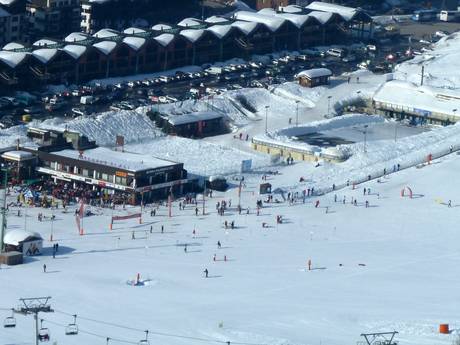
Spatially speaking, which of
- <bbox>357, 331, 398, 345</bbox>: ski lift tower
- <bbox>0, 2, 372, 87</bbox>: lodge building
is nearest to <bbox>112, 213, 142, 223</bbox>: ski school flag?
<bbox>357, 331, 398, 345</bbox>: ski lift tower

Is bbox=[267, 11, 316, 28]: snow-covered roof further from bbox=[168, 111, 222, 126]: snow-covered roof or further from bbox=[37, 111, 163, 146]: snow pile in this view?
bbox=[37, 111, 163, 146]: snow pile

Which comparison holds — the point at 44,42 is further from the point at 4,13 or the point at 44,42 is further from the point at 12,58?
the point at 4,13

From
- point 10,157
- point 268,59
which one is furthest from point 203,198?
point 268,59

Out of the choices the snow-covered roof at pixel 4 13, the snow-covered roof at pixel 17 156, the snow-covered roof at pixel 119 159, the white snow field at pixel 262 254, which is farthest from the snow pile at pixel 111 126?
the snow-covered roof at pixel 4 13

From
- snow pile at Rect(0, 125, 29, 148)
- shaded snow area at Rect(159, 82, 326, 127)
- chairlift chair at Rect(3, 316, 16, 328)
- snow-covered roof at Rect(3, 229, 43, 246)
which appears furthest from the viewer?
shaded snow area at Rect(159, 82, 326, 127)

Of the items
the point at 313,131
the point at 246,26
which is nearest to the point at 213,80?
the point at 246,26

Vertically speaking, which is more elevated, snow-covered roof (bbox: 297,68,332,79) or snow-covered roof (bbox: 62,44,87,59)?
snow-covered roof (bbox: 62,44,87,59)
